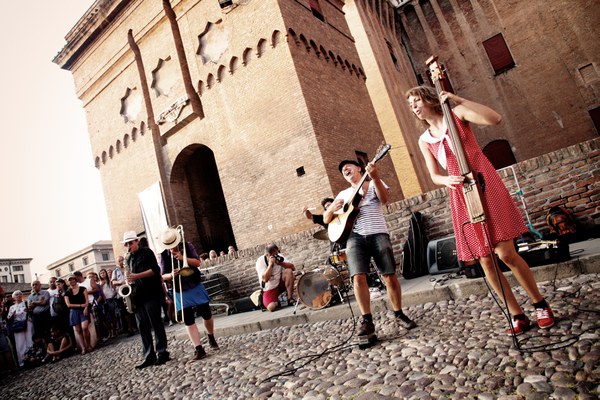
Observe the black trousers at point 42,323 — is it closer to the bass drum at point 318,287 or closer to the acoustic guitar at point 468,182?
the bass drum at point 318,287

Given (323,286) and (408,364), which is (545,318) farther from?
(323,286)

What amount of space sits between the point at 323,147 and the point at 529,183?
5.57 metres

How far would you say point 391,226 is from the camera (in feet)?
23.0

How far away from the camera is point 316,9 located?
1290 centimetres

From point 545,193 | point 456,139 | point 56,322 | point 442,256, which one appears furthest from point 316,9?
point 56,322

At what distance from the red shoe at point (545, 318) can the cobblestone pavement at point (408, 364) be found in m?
0.06

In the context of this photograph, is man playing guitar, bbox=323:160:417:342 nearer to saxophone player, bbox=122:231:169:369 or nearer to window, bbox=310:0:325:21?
saxophone player, bbox=122:231:169:369

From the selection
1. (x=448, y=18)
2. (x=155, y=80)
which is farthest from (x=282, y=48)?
(x=448, y=18)

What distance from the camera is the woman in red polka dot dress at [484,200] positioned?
2.46 meters

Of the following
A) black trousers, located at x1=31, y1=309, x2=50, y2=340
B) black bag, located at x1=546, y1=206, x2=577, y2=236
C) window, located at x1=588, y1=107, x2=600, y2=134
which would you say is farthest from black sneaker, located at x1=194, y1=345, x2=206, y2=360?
window, located at x1=588, y1=107, x2=600, y2=134

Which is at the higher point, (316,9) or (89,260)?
(316,9)

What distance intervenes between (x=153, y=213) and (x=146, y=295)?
9.27m

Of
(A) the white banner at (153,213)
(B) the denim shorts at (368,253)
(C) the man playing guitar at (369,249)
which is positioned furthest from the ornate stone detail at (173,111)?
(B) the denim shorts at (368,253)

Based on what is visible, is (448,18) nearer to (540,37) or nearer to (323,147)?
(540,37)
